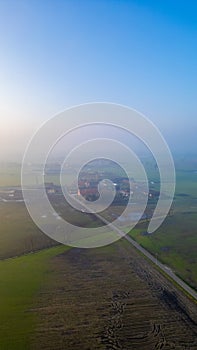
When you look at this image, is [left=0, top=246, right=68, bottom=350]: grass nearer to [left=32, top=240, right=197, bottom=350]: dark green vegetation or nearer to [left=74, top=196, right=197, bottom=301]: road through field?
[left=32, top=240, right=197, bottom=350]: dark green vegetation

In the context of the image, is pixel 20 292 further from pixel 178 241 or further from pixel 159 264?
pixel 178 241

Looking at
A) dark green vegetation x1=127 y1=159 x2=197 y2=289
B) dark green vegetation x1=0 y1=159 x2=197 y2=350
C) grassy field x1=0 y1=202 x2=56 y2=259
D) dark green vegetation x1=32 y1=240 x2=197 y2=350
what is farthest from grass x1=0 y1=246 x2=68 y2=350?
dark green vegetation x1=127 y1=159 x2=197 y2=289

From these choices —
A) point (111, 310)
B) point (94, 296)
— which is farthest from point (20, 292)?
point (111, 310)

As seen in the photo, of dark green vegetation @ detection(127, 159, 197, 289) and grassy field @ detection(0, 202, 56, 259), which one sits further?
grassy field @ detection(0, 202, 56, 259)

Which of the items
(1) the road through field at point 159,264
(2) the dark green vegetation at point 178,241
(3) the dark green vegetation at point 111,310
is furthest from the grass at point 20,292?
(2) the dark green vegetation at point 178,241

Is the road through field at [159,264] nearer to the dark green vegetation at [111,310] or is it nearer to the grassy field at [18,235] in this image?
the dark green vegetation at [111,310]

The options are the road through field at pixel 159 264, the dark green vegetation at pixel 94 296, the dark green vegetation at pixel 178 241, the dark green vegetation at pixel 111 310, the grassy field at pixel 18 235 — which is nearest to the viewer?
the dark green vegetation at pixel 111 310

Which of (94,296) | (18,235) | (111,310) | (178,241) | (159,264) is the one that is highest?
(18,235)

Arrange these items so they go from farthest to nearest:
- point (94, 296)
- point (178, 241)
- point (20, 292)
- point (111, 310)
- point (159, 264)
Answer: point (178, 241) < point (159, 264) < point (20, 292) < point (94, 296) < point (111, 310)

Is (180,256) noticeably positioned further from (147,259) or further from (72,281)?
(72,281)
